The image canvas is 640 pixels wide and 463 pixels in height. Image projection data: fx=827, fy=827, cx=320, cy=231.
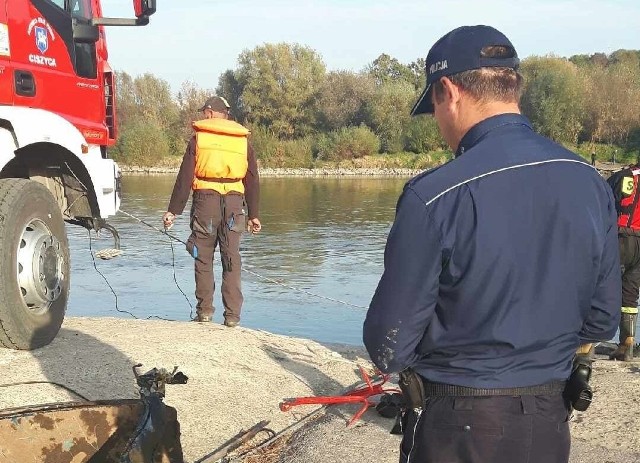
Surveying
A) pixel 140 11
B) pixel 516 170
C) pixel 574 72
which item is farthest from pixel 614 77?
pixel 516 170

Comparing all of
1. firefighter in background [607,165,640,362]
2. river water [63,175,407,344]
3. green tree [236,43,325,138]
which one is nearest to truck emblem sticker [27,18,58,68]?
river water [63,175,407,344]

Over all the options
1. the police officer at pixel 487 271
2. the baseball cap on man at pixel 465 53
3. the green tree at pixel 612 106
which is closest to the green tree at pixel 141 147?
the green tree at pixel 612 106

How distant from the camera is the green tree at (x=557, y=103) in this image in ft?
196

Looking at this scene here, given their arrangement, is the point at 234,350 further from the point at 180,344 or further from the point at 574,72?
the point at 574,72

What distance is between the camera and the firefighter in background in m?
7.90

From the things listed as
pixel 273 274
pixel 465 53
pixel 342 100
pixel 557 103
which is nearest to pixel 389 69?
pixel 342 100

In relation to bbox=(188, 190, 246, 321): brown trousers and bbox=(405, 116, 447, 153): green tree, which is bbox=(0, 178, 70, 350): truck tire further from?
bbox=(405, 116, 447, 153): green tree

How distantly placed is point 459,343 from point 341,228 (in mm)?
18112

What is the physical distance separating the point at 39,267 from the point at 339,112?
64.2 metres

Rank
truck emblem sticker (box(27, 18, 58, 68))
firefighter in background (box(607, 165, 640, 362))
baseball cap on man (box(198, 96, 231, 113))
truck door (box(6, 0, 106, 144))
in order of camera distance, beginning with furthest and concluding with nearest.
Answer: baseball cap on man (box(198, 96, 231, 113)) < firefighter in background (box(607, 165, 640, 362)) < truck emblem sticker (box(27, 18, 58, 68)) < truck door (box(6, 0, 106, 144))

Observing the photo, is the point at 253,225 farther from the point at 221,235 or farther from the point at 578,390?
the point at 578,390

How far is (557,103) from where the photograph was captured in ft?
196

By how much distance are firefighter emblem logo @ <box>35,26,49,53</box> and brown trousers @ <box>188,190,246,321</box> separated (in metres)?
2.06

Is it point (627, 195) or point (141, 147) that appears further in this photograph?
point (141, 147)
